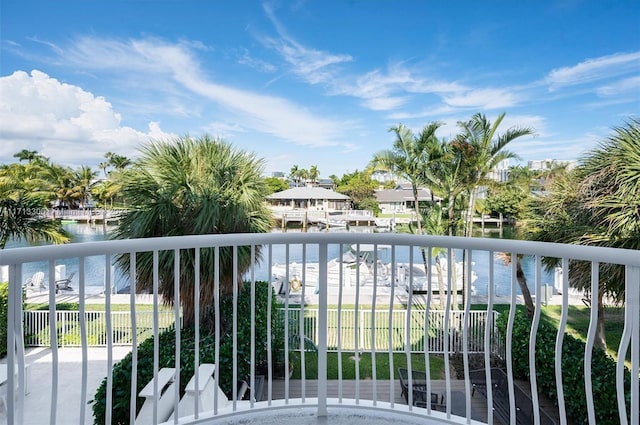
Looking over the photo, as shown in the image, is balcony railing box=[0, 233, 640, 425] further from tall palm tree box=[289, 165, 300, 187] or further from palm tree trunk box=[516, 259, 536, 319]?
tall palm tree box=[289, 165, 300, 187]

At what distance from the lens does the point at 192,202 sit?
19.8 ft

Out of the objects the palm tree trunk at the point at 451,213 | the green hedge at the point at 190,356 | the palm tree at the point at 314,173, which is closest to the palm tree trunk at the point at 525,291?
the palm tree trunk at the point at 451,213

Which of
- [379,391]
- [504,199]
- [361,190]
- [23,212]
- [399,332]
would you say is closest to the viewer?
[379,391]

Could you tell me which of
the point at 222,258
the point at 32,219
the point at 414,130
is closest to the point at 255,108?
the point at 414,130

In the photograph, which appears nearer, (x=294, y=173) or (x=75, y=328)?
(x=75, y=328)

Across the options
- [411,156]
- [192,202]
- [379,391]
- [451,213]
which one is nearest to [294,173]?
[411,156]

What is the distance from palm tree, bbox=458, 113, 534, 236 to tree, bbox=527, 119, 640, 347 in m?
3.60

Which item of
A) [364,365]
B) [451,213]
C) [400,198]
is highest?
[400,198]

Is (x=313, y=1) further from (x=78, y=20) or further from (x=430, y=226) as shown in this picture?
(x=430, y=226)

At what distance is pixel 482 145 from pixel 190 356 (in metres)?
8.85

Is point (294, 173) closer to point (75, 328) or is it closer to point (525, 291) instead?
point (75, 328)

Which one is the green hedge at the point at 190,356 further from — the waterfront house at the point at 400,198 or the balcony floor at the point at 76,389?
the waterfront house at the point at 400,198

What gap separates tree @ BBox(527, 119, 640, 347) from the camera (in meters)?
5.25

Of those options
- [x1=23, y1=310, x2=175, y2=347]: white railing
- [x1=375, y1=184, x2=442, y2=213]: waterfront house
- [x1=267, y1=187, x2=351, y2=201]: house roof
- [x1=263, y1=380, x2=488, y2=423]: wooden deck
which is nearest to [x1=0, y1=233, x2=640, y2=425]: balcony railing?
[x1=263, y1=380, x2=488, y2=423]: wooden deck
